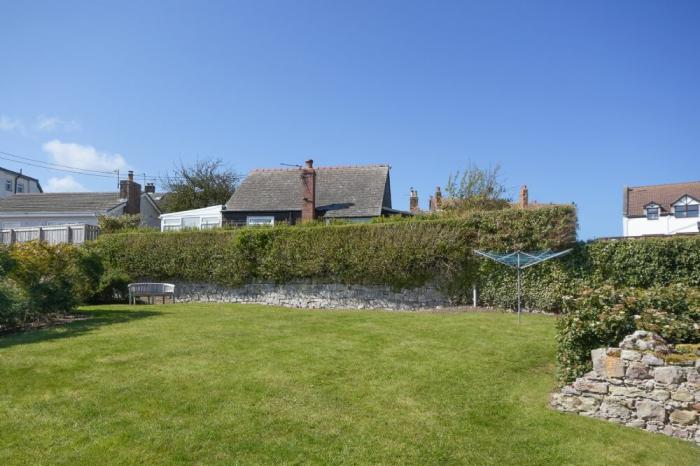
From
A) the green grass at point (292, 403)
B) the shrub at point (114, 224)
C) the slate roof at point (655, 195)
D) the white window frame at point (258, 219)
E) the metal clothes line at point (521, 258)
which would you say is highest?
the slate roof at point (655, 195)

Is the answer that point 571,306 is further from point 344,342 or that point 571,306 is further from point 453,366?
point 344,342

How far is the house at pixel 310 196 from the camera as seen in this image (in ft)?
87.1

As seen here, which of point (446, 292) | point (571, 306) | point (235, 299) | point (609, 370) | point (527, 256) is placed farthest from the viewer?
point (235, 299)

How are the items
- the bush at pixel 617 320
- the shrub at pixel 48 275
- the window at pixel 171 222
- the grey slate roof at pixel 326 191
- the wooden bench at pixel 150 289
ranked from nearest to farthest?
the bush at pixel 617 320
the shrub at pixel 48 275
the wooden bench at pixel 150 289
the grey slate roof at pixel 326 191
the window at pixel 171 222

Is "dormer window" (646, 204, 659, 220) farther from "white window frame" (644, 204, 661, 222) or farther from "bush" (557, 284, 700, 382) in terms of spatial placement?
"bush" (557, 284, 700, 382)

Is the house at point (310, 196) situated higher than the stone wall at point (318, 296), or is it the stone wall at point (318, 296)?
the house at point (310, 196)

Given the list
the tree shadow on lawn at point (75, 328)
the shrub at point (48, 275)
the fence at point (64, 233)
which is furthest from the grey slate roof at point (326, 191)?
the tree shadow on lawn at point (75, 328)

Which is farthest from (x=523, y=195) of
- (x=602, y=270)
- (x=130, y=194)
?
(x=130, y=194)

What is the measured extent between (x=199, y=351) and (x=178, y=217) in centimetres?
2309

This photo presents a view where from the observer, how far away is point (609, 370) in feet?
22.7

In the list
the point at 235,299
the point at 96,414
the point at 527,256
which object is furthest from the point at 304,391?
the point at 235,299

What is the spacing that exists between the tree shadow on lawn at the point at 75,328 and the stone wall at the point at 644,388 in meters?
10.4

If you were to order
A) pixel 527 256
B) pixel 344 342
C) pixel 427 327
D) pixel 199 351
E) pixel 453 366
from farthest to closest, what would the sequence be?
pixel 527 256 < pixel 427 327 < pixel 344 342 < pixel 199 351 < pixel 453 366

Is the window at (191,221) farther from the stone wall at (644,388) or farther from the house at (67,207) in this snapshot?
the stone wall at (644,388)
